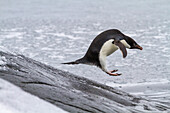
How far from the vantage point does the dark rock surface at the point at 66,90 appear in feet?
6.63

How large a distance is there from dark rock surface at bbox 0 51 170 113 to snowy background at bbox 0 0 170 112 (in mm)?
448

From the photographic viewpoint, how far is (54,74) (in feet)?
8.35

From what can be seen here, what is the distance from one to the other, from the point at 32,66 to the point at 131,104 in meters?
0.84

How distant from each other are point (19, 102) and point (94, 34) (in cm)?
426

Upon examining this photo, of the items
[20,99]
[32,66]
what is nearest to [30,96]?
[20,99]

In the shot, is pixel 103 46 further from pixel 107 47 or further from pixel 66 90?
pixel 66 90

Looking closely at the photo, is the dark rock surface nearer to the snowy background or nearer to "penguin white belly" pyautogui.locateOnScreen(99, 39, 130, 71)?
the snowy background

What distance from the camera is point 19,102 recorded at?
5.81 ft

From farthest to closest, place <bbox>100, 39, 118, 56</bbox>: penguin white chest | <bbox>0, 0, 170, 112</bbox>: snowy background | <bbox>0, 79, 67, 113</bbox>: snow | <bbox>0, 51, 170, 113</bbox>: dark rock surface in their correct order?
<bbox>0, 0, 170, 112</bbox>: snowy background → <bbox>100, 39, 118, 56</bbox>: penguin white chest → <bbox>0, 51, 170, 113</bbox>: dark rock surface → <bbox>0, 79, 67, 113</bbox>: snow

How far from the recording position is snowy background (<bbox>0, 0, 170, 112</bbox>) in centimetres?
377

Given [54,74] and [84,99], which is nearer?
[84,99]

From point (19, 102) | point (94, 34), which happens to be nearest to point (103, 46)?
point (19, 102)

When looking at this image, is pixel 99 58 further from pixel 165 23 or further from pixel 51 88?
pixel 165 23

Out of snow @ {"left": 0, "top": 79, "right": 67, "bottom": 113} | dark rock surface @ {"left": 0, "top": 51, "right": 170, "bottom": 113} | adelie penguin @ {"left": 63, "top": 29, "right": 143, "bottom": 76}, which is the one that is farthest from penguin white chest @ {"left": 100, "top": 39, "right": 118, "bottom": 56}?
snow @ {"left": 0, "top": 79, "right": 67, "bottom": 113}
